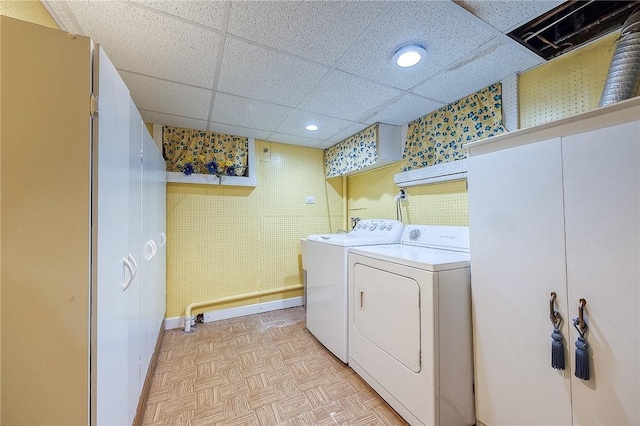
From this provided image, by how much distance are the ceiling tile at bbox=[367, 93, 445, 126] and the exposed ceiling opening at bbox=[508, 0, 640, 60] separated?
71cm

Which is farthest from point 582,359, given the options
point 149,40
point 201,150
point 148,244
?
point 201,150

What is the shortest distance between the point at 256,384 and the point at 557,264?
2.01 m

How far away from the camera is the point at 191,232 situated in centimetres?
283

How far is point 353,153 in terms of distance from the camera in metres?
2.98

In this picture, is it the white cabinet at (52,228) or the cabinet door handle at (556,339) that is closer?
the white cabinet at (52,228)

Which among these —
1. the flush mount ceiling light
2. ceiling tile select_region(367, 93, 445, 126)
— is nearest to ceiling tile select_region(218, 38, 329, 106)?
the flush mount ceiling light

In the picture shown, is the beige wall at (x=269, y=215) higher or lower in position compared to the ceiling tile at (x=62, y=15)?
lower

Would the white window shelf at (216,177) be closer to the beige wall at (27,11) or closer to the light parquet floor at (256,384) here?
the beige wall at (27,11)

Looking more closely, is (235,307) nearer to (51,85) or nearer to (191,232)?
(191,232)

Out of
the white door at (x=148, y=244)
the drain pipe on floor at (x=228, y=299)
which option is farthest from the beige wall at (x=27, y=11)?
the drain pipe on floor at (x=228, y=299)

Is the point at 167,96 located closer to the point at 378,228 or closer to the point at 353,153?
the point at 353,153

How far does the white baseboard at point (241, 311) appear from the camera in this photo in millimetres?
2721

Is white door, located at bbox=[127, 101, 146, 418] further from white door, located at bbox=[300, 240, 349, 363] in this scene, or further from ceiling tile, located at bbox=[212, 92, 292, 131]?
white door, located at bbox=[300, 240, 349, 363]

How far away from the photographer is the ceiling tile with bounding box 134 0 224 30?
1.13m
